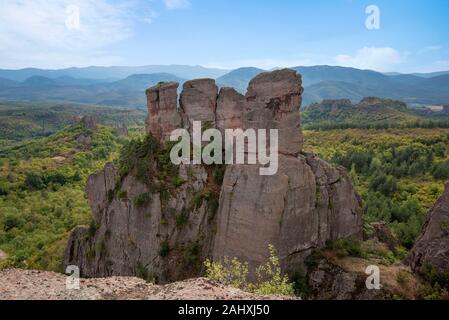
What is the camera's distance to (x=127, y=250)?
30.6m

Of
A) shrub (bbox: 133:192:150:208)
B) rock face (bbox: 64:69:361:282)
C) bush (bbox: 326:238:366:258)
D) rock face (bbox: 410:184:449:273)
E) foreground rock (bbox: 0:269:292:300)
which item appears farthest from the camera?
shrub (bbox: 133:192:150:208)

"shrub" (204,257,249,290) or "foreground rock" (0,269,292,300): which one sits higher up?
"foreground rock" (0,269,292,300)

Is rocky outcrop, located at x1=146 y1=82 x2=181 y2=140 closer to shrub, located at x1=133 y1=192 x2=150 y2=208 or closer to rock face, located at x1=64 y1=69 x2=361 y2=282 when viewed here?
rock face, located at x1=64 y1=69 x2=361 y2=282

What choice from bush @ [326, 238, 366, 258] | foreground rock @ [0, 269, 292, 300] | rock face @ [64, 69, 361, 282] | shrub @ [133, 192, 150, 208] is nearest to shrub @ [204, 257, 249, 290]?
foreground rock @ [0, 269, 292, 300]

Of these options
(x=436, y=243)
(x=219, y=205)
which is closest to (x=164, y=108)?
(x=219, y=205)

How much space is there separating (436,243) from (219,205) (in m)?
13.1

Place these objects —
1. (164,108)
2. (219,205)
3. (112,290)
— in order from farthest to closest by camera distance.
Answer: (164,108)
(219,205)
(112,290)

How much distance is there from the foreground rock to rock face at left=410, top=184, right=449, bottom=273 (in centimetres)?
1053

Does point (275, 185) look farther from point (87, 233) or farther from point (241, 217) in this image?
point (87, 233)

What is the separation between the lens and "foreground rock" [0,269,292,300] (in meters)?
13.9

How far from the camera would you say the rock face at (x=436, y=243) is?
19641 millimetres

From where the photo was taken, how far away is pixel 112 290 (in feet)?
49.6

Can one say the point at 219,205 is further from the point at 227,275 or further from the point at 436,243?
the point at 436,243
